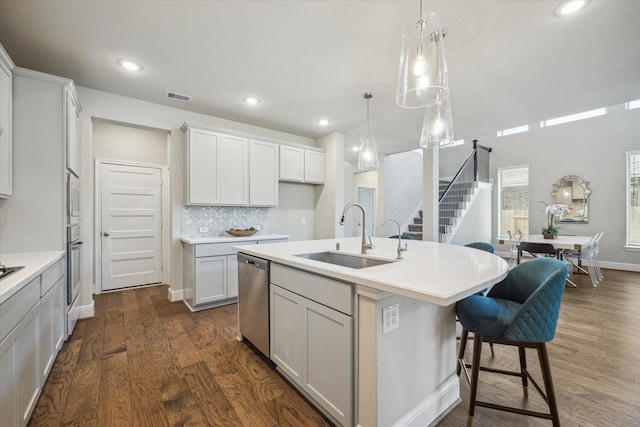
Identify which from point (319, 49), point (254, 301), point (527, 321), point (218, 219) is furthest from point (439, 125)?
point (218, 219)

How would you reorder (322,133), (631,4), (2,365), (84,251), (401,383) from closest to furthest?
(2,365) < (401,383) < (631,4) < (84,251) < (322,133)

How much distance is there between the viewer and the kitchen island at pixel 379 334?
1315 millimetres

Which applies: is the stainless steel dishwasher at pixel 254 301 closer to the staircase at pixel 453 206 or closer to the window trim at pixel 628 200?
the staircase at pixel 453 206

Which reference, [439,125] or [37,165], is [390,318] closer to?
[439,125]

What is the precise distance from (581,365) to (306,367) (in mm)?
2276

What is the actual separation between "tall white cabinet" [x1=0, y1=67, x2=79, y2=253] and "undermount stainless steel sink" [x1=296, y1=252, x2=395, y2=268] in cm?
225

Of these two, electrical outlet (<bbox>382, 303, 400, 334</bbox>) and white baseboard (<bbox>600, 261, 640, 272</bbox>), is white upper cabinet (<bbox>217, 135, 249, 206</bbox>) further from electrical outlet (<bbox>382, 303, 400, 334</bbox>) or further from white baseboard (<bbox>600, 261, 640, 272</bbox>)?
white baseboard (<bbox>600, 261, 640, 272</bbox>)

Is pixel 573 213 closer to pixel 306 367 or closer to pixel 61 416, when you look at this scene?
pixel 306 367

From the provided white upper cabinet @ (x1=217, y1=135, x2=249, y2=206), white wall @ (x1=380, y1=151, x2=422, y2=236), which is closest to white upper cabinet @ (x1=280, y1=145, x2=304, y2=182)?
white upper cabinet @ (x1=217, y1=135, x2=249, y2=206)

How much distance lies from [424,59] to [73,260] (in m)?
3.50

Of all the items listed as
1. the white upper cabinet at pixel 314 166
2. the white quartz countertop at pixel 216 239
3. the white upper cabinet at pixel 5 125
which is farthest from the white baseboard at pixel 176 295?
the white upper cabinet at pixel 314 166

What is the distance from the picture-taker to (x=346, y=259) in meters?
2.25

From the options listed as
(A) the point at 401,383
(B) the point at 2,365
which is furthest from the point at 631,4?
(B) the point at 2,365

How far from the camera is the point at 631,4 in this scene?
1.92 meters
